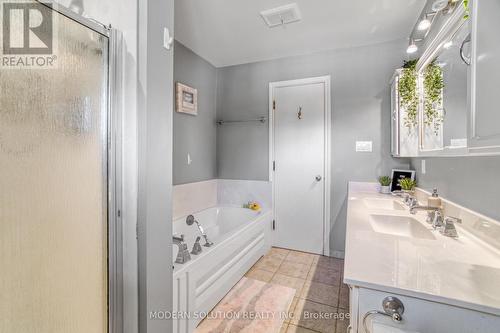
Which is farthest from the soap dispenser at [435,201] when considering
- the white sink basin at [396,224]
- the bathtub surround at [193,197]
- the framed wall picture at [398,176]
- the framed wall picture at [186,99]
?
the framed wall picture at [186,99]

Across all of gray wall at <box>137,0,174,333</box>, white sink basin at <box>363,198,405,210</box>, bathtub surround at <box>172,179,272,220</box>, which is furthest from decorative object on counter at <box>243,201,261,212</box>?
gray wall at <box>137,0,174,333</box>

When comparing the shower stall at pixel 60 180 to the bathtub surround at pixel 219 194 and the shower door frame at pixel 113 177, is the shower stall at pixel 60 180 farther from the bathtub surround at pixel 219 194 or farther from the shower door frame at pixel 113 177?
the bathtub surround at pixel 219 194

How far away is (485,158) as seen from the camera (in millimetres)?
1146

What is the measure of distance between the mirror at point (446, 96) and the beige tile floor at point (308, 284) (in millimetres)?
1403

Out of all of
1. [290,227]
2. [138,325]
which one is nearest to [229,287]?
[138,325]

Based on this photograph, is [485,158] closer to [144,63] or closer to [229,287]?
[144,63]

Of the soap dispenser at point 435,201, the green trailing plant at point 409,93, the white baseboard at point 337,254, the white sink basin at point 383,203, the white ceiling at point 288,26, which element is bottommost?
the white baseboard at point 337,254

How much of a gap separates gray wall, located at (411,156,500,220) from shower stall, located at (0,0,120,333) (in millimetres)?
1775

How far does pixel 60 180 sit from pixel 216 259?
123 cm

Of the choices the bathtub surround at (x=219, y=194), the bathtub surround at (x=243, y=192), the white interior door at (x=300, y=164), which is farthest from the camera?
the bathtub surround at (x=243, y=192)

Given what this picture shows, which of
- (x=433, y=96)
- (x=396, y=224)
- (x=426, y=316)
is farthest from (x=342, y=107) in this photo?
(x=426, y=316)

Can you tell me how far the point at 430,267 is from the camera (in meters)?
0.83

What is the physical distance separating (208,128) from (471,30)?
2812 mm

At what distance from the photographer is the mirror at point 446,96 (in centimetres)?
107
